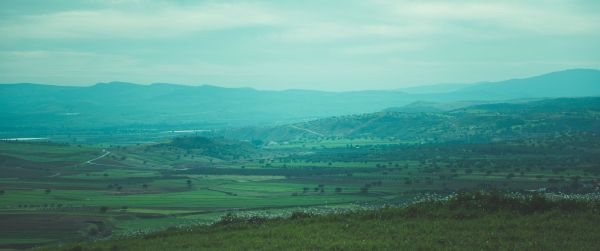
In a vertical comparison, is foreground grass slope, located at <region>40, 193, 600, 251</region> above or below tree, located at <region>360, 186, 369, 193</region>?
above

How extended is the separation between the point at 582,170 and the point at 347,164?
62.5m

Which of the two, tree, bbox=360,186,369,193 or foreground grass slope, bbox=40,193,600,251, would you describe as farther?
tree, bbox=360,186,369,193

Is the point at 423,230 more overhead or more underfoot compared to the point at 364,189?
more overhead

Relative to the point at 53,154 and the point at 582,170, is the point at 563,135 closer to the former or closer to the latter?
the point at 582,170

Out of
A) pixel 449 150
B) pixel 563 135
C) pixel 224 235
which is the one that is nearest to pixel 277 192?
pixel 224 235

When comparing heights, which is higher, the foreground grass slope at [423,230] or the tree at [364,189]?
the foreground grass slope at [423,230]

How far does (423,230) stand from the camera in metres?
22.6

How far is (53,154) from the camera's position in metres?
155

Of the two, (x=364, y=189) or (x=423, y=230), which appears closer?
(x=423, y=230)

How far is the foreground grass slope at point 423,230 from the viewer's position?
2028cm

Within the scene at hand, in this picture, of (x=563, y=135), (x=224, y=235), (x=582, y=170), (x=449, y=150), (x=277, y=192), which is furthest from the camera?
(x=563, y=135)

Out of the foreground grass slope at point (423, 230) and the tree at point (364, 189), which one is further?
the tree at point (364, 189)

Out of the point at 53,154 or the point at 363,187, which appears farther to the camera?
the point at 53,154

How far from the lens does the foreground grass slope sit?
20281 millimetres
